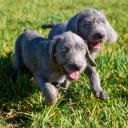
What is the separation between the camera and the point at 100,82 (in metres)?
6.76

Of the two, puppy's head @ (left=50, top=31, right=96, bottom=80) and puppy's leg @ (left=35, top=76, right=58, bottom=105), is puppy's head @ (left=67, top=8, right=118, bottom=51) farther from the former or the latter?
puppy's leg @ (left=35, top=76, right=58, bottom=105)

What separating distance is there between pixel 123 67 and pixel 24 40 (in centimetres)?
146

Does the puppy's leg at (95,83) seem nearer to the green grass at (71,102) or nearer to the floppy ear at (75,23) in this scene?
the green grass at (71,102)

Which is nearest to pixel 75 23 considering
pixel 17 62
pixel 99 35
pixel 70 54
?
pixel 99 35

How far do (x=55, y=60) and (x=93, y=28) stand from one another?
80 cm

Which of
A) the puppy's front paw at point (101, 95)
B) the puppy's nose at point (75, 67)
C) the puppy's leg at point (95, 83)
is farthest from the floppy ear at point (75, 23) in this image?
the puppy's nose at point (75, 67)

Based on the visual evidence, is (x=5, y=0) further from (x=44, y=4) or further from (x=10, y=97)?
(x=10, y=97)

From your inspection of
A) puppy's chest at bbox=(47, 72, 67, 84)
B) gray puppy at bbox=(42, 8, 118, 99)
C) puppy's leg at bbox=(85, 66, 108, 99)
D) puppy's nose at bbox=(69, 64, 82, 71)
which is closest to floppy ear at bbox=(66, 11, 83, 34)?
gray puppy at bbox=(42, 8, 118, 99)

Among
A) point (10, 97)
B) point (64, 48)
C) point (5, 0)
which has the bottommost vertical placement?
point (5, 0)

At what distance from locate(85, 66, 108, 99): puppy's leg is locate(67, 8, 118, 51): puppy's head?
13.0 inches

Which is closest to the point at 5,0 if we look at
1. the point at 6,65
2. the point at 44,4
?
the point at 44,4

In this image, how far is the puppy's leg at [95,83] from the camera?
6166mm

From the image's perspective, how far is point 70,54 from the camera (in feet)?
18.2

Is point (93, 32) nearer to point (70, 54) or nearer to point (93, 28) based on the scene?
point (93, 28)
